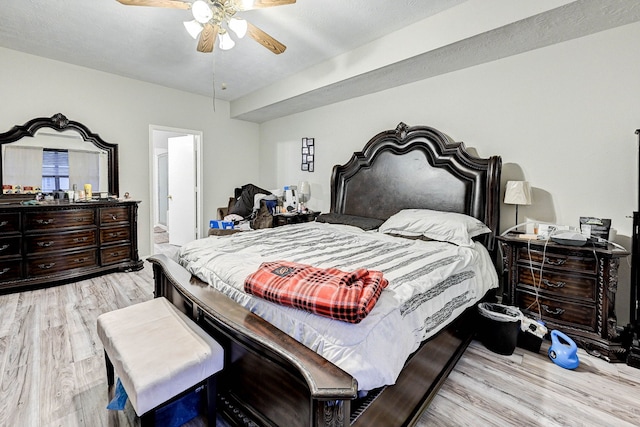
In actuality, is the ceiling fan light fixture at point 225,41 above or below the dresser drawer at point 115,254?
above

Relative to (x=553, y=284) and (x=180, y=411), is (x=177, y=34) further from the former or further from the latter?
(x=553, y=284)

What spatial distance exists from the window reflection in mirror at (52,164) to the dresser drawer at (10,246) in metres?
0.66

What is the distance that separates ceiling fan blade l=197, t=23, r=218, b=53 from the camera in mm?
2258

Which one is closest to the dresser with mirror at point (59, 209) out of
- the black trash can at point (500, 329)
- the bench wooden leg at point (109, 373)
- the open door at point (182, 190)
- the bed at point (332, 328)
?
the open door at point (182, 190)

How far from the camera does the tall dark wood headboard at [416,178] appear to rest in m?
2.88

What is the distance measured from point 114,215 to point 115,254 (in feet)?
1.70

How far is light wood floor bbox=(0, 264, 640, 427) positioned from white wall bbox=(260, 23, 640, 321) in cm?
99

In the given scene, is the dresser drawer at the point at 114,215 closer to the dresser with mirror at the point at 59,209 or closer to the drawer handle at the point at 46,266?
the dresser with mirror at the point at 59,209

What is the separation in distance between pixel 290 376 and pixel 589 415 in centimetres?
170

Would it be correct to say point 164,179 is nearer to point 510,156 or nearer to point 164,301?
point 164,301

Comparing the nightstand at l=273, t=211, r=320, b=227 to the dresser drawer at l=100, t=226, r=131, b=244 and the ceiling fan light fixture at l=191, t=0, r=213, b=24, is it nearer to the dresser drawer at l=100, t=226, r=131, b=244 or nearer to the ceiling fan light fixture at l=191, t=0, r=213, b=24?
the dresser drawer at l=100, t=226, r=131, b=244

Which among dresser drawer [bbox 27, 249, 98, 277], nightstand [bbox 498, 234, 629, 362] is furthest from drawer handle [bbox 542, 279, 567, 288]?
dresser drawer [bbox 27, 249, 98, 277]

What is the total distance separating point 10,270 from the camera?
3.24m

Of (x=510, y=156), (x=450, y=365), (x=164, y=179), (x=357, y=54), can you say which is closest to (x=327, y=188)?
(x=357, y=54)
